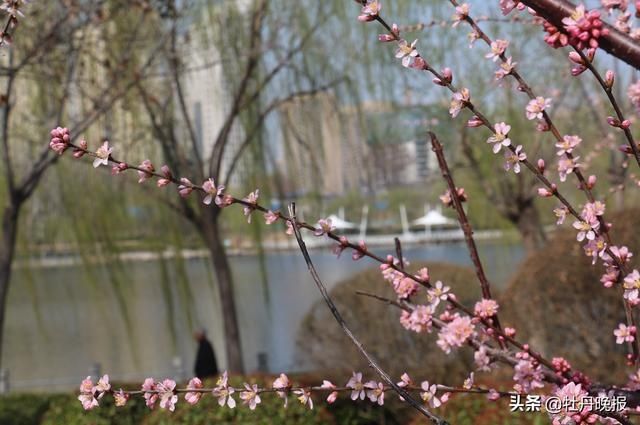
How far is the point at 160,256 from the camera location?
25.8 feet

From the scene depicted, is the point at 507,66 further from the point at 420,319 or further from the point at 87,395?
the point at 87,395

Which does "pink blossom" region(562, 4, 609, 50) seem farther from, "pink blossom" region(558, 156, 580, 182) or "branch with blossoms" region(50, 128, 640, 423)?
"branch with blossoms" region(50, 128, 640, 423)

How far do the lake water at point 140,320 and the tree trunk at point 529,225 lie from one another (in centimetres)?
75

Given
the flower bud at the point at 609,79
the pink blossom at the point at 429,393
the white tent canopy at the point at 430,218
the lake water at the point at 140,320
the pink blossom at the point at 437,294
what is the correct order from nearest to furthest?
the flower bud at the point at 609,79, the pink blossom at the point at 429,393, the pink blossom at the point at 437,294, the lake water at the point at 140,320, the white tent canopy at the point at 430,218

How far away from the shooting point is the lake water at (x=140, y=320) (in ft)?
26.2

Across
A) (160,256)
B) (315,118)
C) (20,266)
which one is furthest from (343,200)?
(20,266)

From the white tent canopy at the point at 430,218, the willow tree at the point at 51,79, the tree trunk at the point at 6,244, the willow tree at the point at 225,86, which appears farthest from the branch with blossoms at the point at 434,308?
the white tent canopy at the point at 430,218

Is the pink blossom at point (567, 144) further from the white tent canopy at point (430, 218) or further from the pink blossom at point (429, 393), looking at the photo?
the white tent canopy at point (430, 218)

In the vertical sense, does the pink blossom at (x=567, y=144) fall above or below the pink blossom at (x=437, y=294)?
above

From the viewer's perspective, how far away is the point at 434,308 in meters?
1.69

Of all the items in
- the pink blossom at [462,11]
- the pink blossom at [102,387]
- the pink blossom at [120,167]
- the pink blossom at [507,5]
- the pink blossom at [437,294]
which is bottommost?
the pink blossom at [102,387]

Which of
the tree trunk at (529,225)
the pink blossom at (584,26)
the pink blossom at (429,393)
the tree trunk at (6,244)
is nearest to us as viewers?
the pink blossom at (584,26)

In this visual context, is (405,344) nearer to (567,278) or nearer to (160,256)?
(567,278)

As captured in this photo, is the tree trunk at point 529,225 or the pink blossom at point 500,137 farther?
the tree trunk at point 529,225
